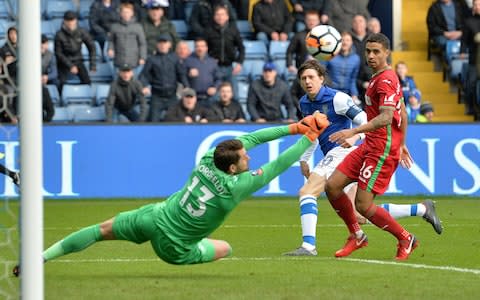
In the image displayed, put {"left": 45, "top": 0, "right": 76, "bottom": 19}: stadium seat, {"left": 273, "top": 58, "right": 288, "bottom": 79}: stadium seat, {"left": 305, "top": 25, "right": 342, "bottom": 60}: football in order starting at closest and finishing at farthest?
{"left": 305, "top": 25, "right": 342, "bottom": 60}: football → {"left": 273, "top": 58, "right": 288, "bottom": 79}: stadium seat → {"left": 45, "top": 0, "right": 76, "bottom": 19}: stadium seat

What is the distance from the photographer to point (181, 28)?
22609mm

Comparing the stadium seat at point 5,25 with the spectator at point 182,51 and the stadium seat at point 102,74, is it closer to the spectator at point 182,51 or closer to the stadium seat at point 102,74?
the stadium seat at point 102,74

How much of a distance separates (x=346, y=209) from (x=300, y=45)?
9776 mm

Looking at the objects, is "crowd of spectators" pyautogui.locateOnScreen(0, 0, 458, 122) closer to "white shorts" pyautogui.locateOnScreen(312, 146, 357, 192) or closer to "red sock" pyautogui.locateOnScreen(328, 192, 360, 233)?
"white shorts" pyautogui.locateOnScreen(312, 146, 357, 192)

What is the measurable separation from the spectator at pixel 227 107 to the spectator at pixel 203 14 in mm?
2113

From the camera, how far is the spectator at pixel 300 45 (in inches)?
821

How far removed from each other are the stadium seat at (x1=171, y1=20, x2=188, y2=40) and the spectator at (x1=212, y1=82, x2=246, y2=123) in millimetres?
3031

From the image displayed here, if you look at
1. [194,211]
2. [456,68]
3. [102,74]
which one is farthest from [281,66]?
[194,211]

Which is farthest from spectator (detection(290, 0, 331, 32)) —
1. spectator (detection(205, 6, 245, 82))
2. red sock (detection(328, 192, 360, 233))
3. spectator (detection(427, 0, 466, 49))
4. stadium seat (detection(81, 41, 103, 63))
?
red sock (detection(328, 192, 360, 233))

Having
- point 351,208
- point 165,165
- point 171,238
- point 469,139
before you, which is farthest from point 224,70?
point 171,238

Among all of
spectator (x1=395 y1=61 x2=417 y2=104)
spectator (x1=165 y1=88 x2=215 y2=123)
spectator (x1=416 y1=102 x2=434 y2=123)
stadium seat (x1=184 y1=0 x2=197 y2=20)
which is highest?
stadium seat (x1=184 y1=0 x2=197 y2=20)

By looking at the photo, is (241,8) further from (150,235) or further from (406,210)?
(150,235)

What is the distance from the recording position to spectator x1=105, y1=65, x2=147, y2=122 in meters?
20.0

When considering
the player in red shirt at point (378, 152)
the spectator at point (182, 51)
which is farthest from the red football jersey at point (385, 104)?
the spectator at point (182, 51)
